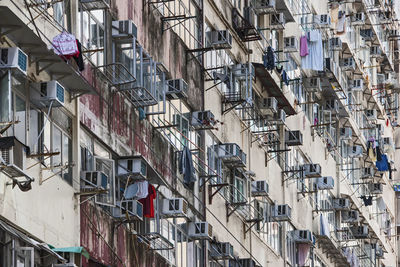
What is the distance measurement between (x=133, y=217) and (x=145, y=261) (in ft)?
6.31

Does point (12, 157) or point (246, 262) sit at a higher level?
point (246, 262)

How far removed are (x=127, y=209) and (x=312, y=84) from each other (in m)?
21.1


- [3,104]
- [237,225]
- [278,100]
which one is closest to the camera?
[3,104]

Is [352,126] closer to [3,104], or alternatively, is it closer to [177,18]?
[177,18]

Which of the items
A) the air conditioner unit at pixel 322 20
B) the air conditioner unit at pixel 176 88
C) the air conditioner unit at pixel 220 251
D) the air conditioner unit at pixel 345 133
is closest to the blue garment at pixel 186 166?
the air conditioner unit at pixel 176 88

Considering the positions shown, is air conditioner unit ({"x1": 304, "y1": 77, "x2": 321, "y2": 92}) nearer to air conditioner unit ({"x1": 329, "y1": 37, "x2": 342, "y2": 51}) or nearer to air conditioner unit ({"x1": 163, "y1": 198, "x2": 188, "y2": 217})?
air conditioner unit ({"x1": 329, "y1": 37, "x2": 342, "y2": 51})

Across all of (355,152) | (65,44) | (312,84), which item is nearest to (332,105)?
(312,84)

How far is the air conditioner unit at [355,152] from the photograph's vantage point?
52438mm

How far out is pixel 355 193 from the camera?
53.4 meters

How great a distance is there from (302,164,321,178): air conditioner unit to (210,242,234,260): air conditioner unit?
10552mm

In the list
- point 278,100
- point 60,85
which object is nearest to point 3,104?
point 60,85

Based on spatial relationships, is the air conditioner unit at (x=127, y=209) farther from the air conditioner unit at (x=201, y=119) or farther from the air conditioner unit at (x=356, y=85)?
the air conditioner unit at (x=356, y=85)

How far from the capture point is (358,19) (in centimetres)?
5559

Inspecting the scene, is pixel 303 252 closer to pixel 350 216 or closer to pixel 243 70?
pixel 350 216
